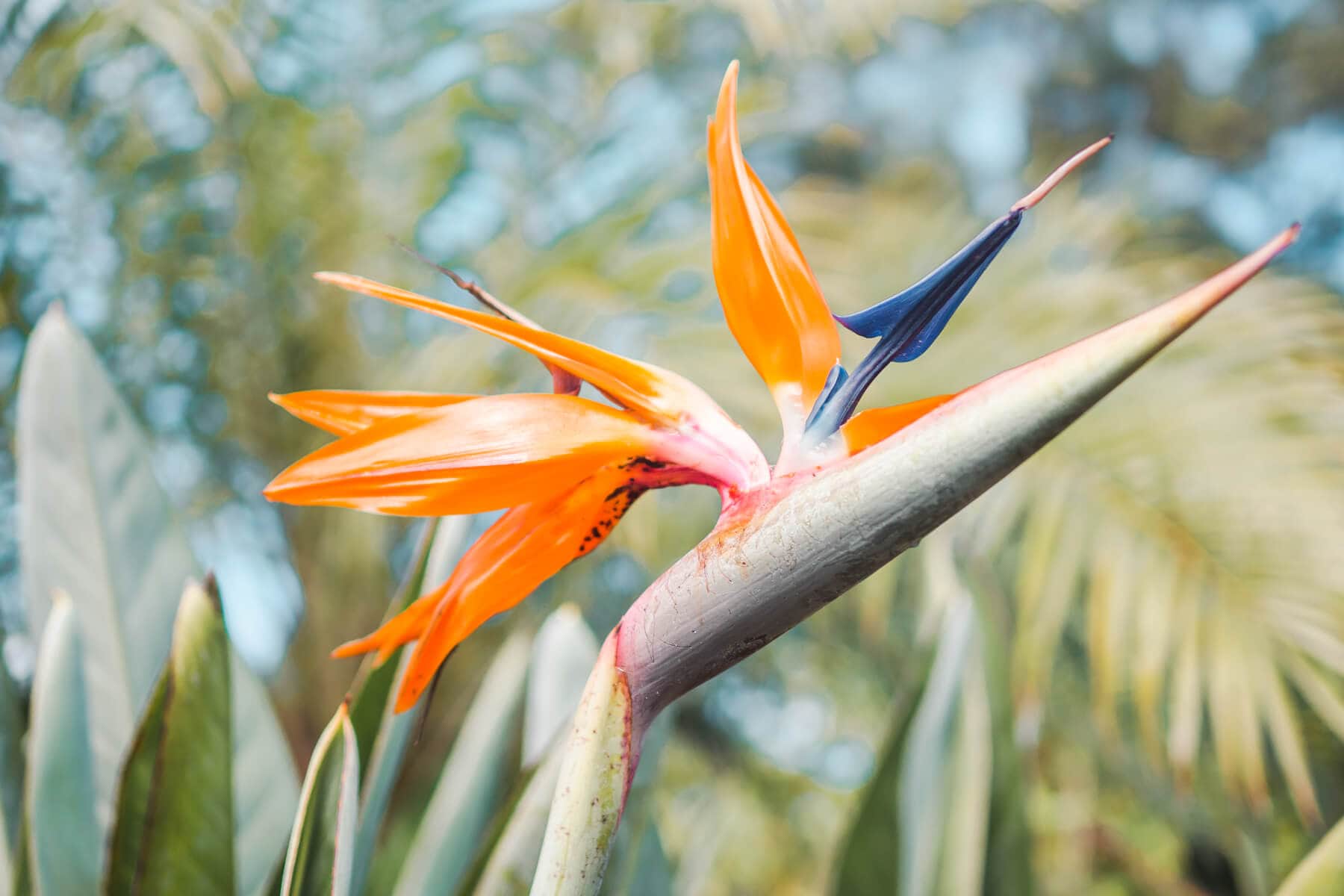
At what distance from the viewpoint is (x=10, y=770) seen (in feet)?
1.31

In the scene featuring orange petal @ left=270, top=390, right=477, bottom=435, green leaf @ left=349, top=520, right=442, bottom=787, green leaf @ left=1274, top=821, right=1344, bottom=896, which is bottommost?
green leaf @ left=1274, top=821, right=1344, bottom=896

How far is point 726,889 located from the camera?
1.72m

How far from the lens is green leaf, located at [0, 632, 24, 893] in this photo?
39 cm

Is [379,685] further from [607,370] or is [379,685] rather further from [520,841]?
A: [607,370]

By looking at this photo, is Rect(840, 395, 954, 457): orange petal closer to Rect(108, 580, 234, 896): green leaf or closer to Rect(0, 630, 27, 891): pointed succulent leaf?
Rect(108, 580, 234, 896): green leaf

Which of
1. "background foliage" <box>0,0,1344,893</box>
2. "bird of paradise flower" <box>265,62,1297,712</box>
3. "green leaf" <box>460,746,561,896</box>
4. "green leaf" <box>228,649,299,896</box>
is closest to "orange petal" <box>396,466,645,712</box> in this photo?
"bird of paradise flower" <box>265,62,1297,712</box>

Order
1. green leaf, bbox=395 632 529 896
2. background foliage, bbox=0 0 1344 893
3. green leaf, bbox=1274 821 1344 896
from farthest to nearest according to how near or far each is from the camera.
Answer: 1. background foliage, bbox=0 0 1344 893
2. green leaf, bbox=395 632 529 896
3. green leaf, bbox=1274 821 1344 896

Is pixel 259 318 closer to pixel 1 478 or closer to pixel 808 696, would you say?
pixel 1 478

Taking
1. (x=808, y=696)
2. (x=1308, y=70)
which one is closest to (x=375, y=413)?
(x=808, y=696)

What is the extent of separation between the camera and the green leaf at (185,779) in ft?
0.99

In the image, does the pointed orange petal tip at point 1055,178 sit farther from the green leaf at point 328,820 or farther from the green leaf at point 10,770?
the green leaf at point 10,770

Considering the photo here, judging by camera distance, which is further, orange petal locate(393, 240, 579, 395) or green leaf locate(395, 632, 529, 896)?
green leaf locate(395, 632, 529, 896)

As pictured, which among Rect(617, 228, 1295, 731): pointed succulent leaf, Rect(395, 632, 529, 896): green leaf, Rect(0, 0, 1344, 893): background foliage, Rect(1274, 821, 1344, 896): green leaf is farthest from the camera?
Rect(0, 0, 1344, 893): background foliage

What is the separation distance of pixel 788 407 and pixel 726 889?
1.71 metres
